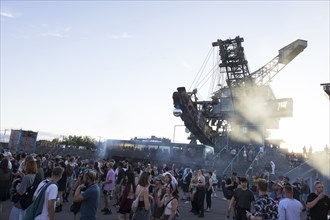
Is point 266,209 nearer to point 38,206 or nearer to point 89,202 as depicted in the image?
point 89,202

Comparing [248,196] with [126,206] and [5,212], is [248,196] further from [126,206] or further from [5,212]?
[5,212]

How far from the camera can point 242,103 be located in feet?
135

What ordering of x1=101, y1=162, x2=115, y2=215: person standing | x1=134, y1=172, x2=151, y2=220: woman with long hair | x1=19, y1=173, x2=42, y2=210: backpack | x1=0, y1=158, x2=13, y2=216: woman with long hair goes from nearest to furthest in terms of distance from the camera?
x1=19, y1=173, x2=42, y2=210: backpack → x1=134, y1=172, x2=151, y2=220: woman with long hair → x1=0, y1=158, x2=13, y2=216: woman with long hair → x1=101, y1=162, x2=115, y2=215: person standing

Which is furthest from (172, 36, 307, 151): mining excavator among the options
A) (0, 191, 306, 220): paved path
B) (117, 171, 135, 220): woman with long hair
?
(117, 171, 135, 220): woman with long hair

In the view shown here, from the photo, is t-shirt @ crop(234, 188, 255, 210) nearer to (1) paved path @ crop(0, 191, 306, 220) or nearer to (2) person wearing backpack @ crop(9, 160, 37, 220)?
(1) paved path @ crop(0, 191, 306, 220)

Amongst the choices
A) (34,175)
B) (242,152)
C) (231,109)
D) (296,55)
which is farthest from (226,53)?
(34,175)

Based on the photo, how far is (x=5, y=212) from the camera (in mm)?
10594

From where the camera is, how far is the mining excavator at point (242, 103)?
38.9 meters

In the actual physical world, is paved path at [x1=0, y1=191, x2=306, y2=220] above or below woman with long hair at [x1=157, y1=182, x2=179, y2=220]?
below

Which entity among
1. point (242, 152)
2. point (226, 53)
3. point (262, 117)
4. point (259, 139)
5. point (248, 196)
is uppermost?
point (226, 53)

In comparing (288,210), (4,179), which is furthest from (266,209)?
(4,179)

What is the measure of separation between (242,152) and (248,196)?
22663 millimetres

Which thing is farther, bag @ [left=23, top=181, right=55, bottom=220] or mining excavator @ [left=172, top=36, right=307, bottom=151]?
mining excavator @ [left=172, top=36, right=307, bottom=151]

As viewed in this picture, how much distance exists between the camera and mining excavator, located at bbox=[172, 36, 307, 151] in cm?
3894
